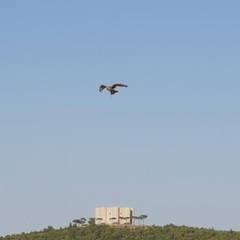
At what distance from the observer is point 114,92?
56.5 meters
